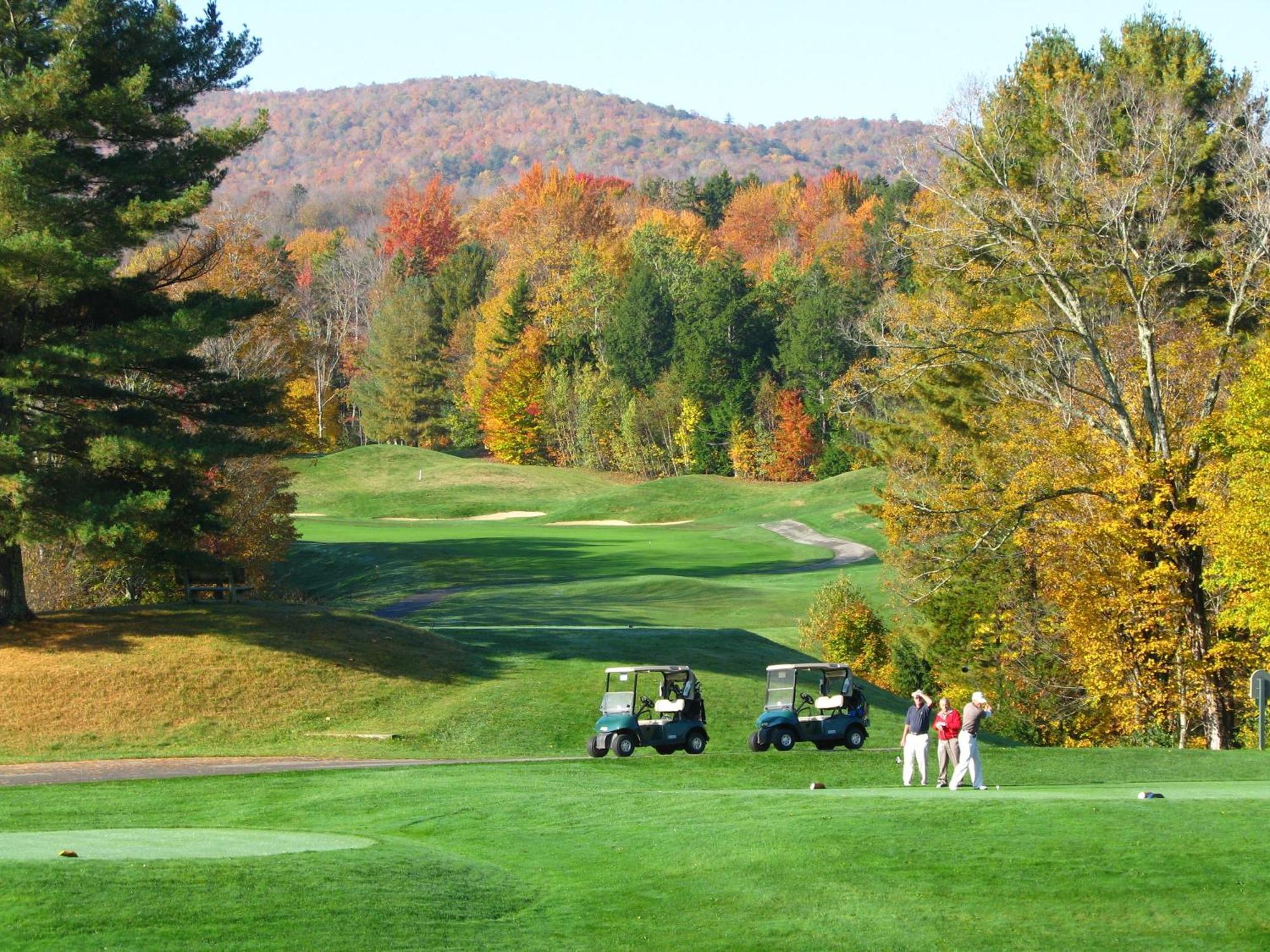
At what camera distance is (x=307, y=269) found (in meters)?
145

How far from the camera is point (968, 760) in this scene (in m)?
19.5

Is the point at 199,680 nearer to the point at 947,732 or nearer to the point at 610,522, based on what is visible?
the point at 947,732

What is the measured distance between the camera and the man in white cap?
1920 centimetres

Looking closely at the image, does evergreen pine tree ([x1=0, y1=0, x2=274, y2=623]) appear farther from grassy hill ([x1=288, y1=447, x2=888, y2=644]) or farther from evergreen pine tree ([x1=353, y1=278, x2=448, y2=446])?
evergreen pine tree ([x1=353, y1=278, x2=448, y2=446])

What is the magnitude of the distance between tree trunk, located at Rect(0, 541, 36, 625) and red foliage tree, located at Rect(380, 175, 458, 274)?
353 feet

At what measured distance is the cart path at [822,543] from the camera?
6738 cm

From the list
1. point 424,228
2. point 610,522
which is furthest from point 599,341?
point 424,228

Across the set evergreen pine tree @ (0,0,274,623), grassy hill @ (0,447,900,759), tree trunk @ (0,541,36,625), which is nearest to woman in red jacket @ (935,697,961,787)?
grassy hill @ (0,447,900,759)

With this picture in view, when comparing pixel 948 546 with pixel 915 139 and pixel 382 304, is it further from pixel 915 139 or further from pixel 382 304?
pixel 382 304

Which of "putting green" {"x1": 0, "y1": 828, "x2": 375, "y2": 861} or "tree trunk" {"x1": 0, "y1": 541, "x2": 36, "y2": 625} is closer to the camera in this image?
"putting green" {"x1": 0, "y1": 828, "x2": 375, "y2": 861}

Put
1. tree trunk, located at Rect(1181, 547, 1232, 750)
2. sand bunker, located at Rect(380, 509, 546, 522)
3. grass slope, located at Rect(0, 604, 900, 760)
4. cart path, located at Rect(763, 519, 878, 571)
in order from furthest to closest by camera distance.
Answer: sand bunker, located at Rect(380, 509, 546, 522), cart path, located at Rect(763, 519, 878, 571), tree trunk, located at Rect(1181, 547, 1232, 750), grass slope, located at Rect(0, 604, 900, 760)

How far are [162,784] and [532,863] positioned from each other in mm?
9489

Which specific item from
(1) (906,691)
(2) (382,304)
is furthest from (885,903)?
(2) (382,304)

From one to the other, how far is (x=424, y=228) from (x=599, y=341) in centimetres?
4269
